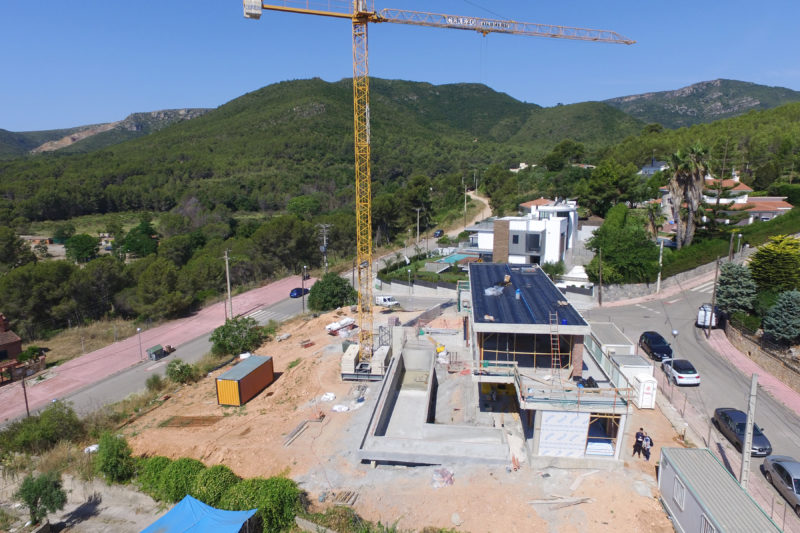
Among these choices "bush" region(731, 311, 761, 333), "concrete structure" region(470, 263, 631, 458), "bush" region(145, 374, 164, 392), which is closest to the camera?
"concrete structure" region(470, 263, 631, 458)

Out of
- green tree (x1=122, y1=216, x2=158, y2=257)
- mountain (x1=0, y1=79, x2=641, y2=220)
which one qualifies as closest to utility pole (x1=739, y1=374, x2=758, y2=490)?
green tree (x1=122, y1=216, x2=158, y2=257)

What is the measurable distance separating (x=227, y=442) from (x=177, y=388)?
939 cm

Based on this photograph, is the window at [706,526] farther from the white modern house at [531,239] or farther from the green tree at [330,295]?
the green tree at [330,295]

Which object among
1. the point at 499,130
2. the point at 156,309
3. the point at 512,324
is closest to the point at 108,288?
the point at 156,309

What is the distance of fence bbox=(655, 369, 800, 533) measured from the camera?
13.4 meters

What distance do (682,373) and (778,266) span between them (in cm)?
1204

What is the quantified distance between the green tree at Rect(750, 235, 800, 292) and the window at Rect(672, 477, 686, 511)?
67.5ft

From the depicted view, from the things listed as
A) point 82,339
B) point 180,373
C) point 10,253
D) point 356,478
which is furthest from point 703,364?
point 10,253

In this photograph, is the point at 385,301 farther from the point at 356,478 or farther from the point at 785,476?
the point at 785,476

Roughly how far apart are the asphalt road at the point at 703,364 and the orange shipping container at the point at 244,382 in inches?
807

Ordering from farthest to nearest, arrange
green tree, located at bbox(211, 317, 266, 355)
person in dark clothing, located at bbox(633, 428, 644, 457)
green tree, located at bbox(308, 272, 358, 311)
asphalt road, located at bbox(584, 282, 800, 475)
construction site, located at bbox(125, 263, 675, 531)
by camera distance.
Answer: green tree, located at bbox(308, 272, 358, 311) → green tree, located at bbox(211, 317, 266, 355) → asphalt road, located at bbox(584, 282, 800, 475) → person in dark clothing, located at bbox(633, 428, 644, 457) → construction site, located at bbox(125, 263, 675, 531)

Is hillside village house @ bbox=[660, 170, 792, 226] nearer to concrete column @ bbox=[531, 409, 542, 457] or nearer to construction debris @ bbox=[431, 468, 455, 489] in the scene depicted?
concrete column @ bbox=[531, 409, 542, 457]

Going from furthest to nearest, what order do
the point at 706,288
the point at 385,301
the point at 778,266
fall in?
the point at 385,301 → the point at 706,288 → the point at 778,266

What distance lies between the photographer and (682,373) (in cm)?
2150
